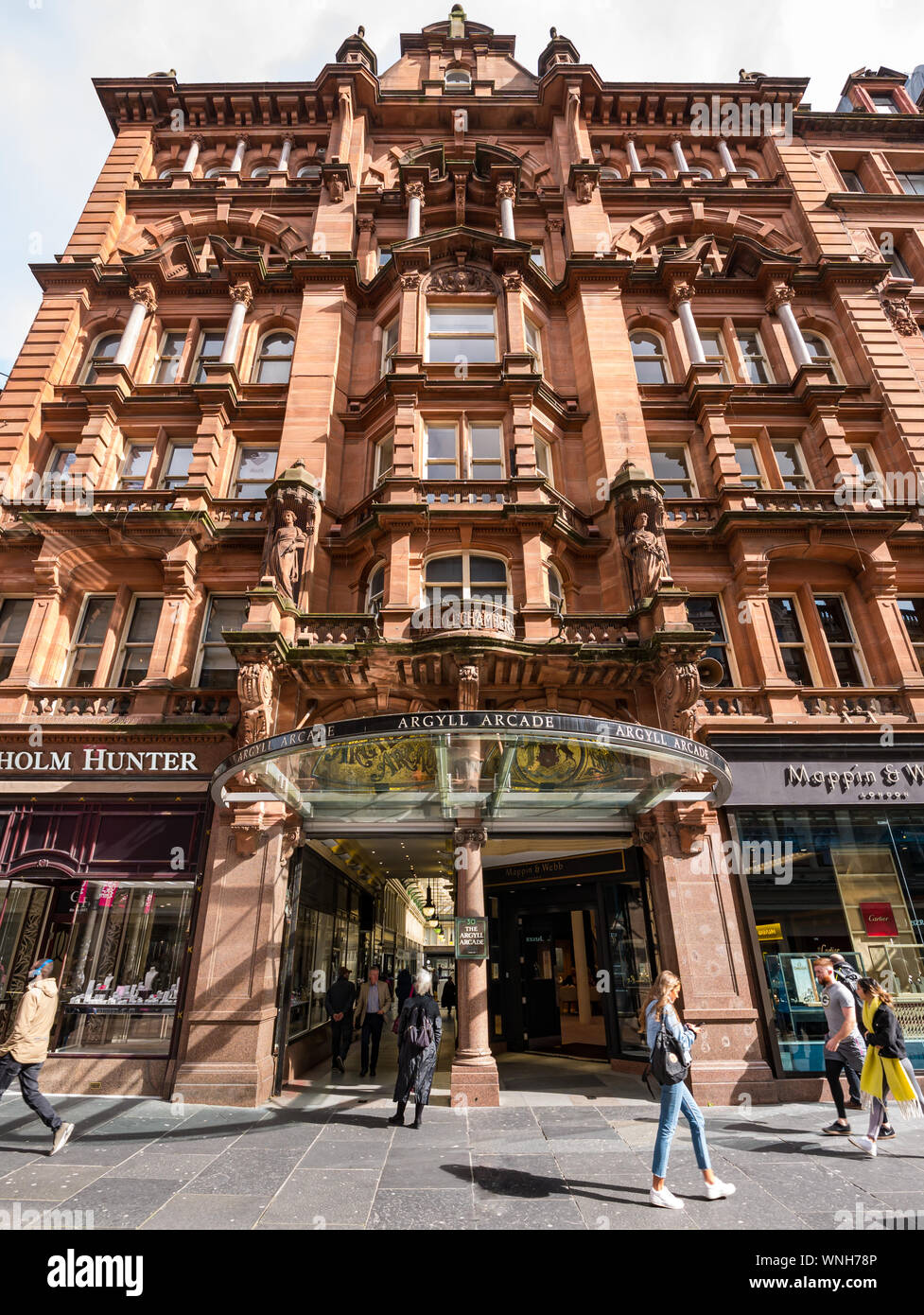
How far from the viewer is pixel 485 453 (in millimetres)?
16359

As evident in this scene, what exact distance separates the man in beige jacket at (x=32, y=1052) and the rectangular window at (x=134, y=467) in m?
12.6

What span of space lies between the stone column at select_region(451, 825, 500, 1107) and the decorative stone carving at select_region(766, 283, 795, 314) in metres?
17.9

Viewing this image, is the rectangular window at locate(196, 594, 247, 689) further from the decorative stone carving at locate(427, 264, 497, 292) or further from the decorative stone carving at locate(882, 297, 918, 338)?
the decorative stone carving at locate(882, 297, 918, 338)

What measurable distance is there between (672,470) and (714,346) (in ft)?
16.9

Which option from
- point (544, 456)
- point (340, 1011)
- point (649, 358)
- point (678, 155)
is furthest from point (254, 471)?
point (678, 155)

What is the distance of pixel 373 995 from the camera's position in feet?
45.3

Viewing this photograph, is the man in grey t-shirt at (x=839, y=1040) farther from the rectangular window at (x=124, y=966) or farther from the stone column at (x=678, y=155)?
the stone column at (x=678, y=155)

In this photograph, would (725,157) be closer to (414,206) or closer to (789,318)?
(789,318)

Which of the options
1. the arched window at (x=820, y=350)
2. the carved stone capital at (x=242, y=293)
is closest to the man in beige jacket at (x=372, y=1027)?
the carved stone capital at (x=242, y=293)

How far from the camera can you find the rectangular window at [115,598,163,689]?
14.5 meters

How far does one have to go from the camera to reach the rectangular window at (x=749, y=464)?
1684 centimetres

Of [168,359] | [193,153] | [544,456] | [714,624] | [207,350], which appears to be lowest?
[714,624]

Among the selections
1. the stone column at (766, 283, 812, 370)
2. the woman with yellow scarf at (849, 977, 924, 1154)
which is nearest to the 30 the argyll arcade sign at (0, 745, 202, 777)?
the woman with yellow scarf at (849, 977, 924, 1154)
